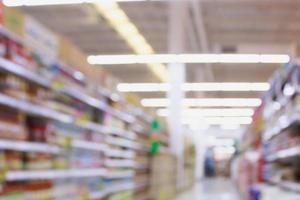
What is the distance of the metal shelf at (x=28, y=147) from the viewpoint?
3166 mm

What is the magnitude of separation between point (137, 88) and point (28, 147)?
16.7 m

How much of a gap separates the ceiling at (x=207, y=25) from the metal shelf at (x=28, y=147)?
7091 millimetres

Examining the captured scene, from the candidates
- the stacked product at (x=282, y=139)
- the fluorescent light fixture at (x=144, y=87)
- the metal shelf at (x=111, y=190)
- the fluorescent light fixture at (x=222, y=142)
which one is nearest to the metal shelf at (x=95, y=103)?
the metal shelf at (x=111, y=190)

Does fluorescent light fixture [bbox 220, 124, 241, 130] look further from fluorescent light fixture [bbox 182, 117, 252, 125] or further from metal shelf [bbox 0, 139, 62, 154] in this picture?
metal shelf [bbox 0, 139, 62, 154]

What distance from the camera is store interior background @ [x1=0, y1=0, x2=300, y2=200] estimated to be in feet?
11.9

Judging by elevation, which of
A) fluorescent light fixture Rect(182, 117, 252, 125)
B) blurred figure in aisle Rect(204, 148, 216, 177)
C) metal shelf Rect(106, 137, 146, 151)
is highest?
fluorescent light fixture Rect(182, 117, 252, 125)

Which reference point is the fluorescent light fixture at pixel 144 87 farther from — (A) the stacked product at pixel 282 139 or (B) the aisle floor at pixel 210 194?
(A) the stacked product at pixel 282 139

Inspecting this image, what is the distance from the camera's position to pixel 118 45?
49.5 feet

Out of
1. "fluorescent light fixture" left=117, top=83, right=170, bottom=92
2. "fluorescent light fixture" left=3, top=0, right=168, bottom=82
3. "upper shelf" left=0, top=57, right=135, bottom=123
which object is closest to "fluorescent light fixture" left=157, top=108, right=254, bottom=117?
"fluorescent light fixture" left=117, top=83, right=170, bottom=92

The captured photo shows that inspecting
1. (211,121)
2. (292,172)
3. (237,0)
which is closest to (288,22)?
(237,0)

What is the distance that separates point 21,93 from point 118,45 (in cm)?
A: 1178

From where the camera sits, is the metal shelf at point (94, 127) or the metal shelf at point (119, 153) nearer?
the metal shelf at point (94, 127)

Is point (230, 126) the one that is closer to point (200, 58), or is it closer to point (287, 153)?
point (200, 58)

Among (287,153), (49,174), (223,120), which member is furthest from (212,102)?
(49,174)
